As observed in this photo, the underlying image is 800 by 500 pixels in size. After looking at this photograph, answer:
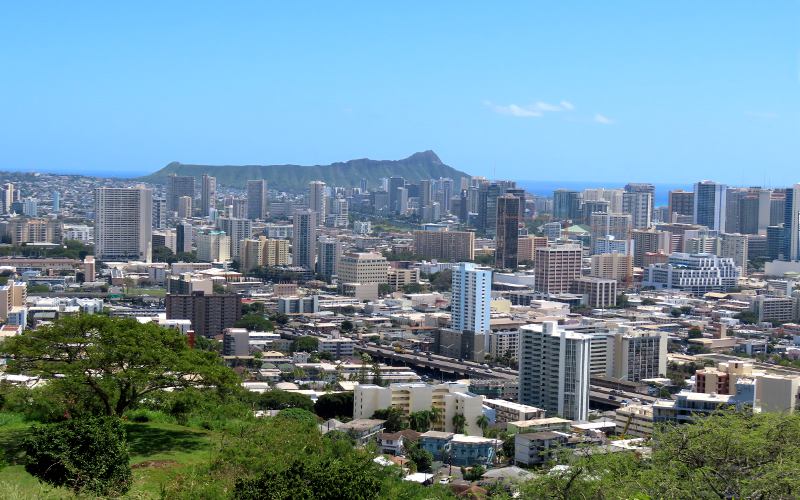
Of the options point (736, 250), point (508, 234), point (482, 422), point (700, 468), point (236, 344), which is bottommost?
point (236, 344)

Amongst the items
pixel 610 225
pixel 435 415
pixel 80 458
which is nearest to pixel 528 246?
pixel 610 225

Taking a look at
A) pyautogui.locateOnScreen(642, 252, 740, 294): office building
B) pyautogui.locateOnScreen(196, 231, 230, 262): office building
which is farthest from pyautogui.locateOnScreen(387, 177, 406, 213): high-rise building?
pyautogui.locateOnScreen(642, 252, 740, 294): office building

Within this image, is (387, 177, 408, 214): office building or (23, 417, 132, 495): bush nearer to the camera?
(23, 417, 132, 495): bush

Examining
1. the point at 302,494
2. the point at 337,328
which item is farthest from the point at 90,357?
the point at 337,328

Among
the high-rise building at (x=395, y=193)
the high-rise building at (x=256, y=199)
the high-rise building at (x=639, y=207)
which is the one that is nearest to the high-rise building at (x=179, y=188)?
the high-rise building at (x=256, y=199)

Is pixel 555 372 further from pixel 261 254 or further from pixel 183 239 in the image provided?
pixel 183 239

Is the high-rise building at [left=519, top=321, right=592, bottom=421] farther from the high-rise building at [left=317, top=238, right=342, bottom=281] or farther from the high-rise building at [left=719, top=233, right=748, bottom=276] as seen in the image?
the high-rise building at [left=719, top=233, right=748, bottom=276]
